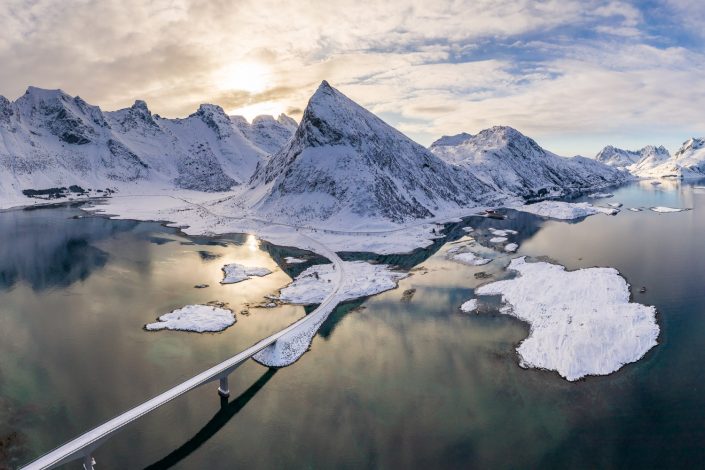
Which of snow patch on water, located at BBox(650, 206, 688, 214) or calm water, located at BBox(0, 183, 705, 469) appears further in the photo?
snow patch on water, located at BBox(650, 206, 688, 214)

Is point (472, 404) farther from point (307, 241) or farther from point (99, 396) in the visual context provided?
point (307, 241)

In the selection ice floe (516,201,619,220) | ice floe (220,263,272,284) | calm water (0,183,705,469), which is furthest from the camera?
ice floe (516,201,619,220)

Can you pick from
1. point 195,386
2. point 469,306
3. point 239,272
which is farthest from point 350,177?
point 195,386

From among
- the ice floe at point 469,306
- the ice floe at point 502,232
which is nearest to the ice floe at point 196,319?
the ice floe at point 469,306

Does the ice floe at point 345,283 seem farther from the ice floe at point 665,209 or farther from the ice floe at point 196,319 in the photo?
the ice floe at point 665,209

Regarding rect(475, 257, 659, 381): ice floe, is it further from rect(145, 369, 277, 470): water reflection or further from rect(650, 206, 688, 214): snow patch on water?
rect(650, 206, 688, 214): snow patch on water

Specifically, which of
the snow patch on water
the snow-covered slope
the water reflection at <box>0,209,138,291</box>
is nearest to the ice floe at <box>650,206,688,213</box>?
the snow patch on water
